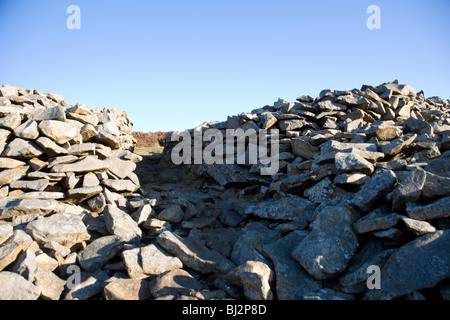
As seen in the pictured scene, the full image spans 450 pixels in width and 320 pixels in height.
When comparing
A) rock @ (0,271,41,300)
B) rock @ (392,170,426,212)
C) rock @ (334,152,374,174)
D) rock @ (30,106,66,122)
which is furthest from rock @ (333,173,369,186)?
rock @ (30,106,66,122)

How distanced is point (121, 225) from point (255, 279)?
3.52 m

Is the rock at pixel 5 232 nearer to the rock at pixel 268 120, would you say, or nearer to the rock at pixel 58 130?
the rock at pixel 58 130

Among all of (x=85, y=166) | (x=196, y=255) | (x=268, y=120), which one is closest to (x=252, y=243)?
(x=196, y=255)

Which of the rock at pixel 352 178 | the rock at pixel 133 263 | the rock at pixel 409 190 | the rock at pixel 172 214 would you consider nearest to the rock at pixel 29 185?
the rock at pixel 172 214

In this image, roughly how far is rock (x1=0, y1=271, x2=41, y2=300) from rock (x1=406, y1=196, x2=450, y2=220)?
6427mm

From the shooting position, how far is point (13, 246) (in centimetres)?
553

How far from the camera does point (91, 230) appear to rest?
6.85m

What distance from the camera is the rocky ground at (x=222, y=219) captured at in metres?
4.81

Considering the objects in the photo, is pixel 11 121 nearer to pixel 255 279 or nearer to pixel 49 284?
pixel 49 284

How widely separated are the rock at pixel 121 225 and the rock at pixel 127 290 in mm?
1467

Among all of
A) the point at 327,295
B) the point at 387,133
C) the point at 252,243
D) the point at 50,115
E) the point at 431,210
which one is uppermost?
the point at 50,115
